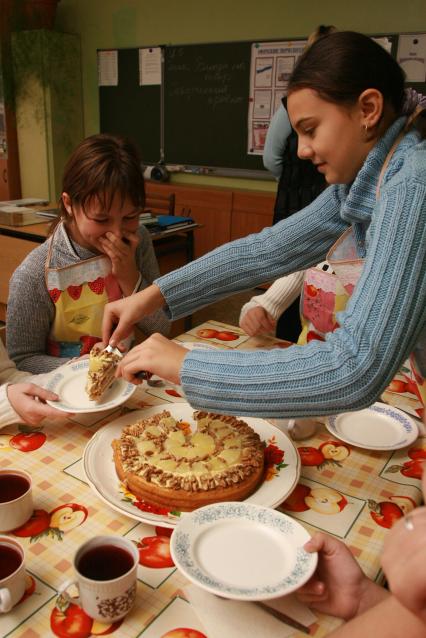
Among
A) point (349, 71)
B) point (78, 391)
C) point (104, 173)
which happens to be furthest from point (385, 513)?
point (104, 173)

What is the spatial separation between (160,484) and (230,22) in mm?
4868

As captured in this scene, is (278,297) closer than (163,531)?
No

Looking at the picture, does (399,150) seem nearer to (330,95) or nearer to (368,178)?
(368,178)

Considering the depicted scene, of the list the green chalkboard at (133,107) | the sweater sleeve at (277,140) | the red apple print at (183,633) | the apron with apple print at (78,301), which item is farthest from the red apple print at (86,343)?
the green chalkboard at (133,107)

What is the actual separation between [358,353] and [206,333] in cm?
104

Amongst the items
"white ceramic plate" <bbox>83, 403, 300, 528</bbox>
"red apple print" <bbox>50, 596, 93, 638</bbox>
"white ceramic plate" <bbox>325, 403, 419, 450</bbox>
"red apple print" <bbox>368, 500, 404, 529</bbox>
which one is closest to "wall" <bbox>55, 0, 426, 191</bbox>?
"white ceramic plate" <bbox>325, 403, 419, 450</bbox>

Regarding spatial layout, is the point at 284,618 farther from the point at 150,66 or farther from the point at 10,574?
the point at 150,66

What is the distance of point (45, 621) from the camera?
2.61 feet

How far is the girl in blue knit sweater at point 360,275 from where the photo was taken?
35.6 inches

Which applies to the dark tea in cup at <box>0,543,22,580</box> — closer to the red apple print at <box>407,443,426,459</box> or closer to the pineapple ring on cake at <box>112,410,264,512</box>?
the pineapple ring on cake at <box>112,410,264,512</box>

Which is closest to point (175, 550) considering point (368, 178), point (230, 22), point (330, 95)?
point (368, 178)

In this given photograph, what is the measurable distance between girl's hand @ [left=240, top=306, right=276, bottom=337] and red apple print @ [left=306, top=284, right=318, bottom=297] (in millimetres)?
164

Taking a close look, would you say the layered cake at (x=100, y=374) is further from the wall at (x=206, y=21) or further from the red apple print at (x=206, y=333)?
the wall at (x=206, y=21)

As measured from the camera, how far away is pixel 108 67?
5656 mm
